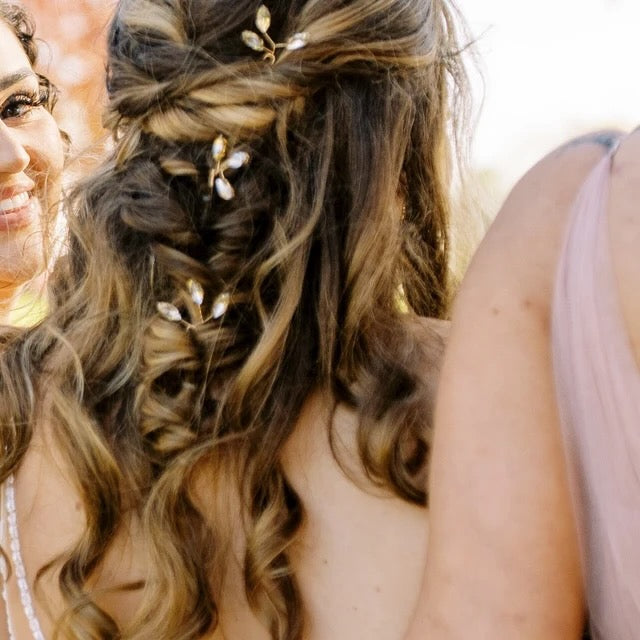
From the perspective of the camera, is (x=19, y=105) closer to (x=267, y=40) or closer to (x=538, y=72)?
(x=538, y=72)

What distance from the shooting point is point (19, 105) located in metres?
3.06

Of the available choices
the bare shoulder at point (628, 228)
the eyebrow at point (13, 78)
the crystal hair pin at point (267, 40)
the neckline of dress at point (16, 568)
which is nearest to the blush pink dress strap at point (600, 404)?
the bare shoulder at point (628, 228)

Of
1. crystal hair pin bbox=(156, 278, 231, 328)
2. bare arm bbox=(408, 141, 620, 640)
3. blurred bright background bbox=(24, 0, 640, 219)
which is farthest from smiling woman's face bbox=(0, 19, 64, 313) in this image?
bare arm bbox=(408, 141, 620, 640)

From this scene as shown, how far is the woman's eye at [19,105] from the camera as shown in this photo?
9.95ft

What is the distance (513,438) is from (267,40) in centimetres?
71

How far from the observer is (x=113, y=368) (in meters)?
1.61

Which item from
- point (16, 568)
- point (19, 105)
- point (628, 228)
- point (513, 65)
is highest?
point (628, 228)

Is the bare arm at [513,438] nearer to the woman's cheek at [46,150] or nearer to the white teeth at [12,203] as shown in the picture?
the white teeth at [12,203]

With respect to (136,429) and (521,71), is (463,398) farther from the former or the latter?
(521,71)

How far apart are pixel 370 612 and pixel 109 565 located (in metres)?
0.38

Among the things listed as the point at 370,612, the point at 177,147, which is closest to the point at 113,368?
the point at 177,147

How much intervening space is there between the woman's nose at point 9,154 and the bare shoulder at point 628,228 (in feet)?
7.17

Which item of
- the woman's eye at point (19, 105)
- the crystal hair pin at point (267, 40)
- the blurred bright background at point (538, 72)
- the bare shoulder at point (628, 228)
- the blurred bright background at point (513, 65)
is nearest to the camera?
the bare shoulder at point (628, 228)

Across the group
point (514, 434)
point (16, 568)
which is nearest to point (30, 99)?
point (16, 568)
